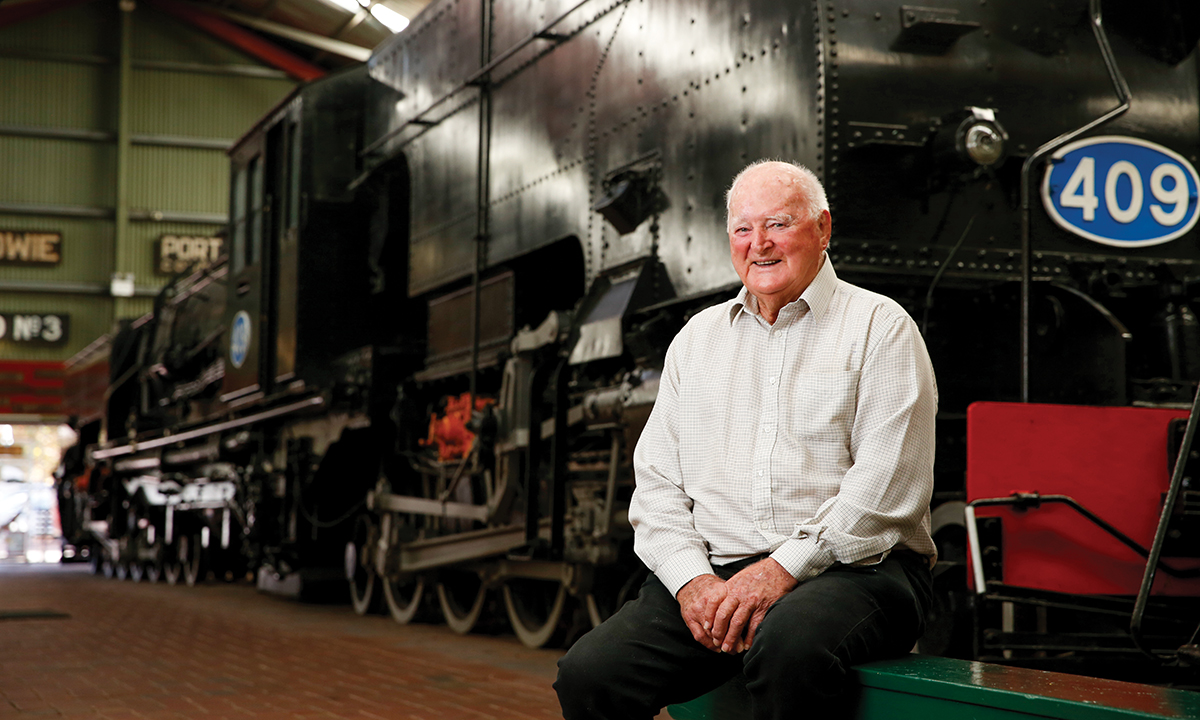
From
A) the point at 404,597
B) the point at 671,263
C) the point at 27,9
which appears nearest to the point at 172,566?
the point at 404,597

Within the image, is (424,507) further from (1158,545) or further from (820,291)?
(820,291)

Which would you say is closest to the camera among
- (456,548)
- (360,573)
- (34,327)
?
(456,548)

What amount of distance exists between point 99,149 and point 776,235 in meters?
26.8

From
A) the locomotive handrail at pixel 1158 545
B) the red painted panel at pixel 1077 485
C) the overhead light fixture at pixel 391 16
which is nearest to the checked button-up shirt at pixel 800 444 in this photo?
the locomotive handrail at pixel 1158 545

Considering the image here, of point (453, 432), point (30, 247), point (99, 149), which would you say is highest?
point (99, 149)

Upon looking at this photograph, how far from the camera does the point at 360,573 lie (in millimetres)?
9406

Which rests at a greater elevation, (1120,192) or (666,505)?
(1120,192)

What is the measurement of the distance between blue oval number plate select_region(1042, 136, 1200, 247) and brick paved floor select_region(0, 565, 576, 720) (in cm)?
257

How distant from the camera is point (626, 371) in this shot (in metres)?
5.64

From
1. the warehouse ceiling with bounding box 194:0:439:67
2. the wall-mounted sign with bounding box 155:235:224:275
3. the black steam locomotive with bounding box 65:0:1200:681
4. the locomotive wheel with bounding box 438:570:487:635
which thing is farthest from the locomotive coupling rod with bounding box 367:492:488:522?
the wall-mounted sign with bounding box 155:235:224:275

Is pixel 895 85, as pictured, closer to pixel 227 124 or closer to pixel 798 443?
pixel 798 443

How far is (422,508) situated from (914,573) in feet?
17.7

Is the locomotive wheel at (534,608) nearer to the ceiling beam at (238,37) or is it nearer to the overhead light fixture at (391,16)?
the overhead light fixture at (391,16)

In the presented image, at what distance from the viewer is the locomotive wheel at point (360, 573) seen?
29.9 feet
